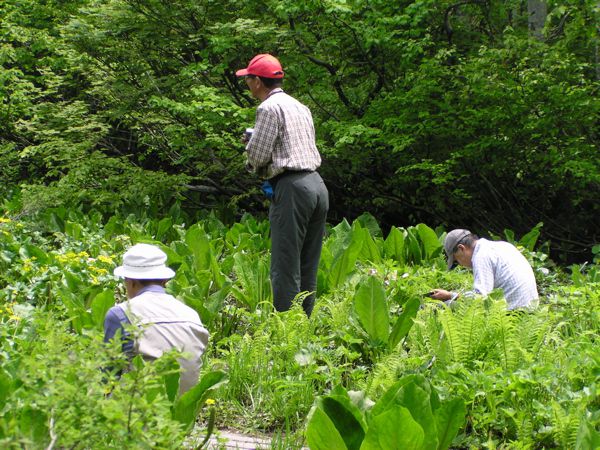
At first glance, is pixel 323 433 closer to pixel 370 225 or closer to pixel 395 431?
pixel 395 431

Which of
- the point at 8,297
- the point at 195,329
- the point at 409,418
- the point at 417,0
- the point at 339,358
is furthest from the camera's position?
the point at 417,0

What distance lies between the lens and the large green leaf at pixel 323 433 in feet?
10.1

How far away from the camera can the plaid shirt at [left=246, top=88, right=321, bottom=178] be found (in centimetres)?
521

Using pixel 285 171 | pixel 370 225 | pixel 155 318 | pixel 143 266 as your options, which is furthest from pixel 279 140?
pixel 370 225

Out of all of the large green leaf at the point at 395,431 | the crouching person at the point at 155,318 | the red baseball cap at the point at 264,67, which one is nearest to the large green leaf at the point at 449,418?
the large green leaf at the point at 395,431

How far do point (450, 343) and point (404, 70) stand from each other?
19.0 feet

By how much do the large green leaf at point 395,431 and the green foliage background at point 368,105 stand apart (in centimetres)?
548

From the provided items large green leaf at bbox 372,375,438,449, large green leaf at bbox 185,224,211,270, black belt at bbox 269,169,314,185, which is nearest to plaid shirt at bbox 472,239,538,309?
black belt at bbox 269,169,314,185

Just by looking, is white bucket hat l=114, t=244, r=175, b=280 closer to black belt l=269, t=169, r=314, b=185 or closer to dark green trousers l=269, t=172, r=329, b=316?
dark green trousers l=269, t=172, r=329, b=316

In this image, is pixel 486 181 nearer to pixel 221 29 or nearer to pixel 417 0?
pixel 417 0

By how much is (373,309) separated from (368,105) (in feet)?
17.4

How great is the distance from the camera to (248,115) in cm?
884

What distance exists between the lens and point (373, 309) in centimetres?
466

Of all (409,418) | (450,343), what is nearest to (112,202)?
(450,343)
